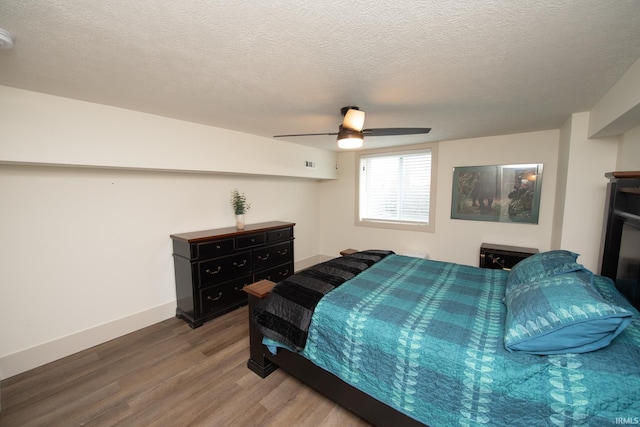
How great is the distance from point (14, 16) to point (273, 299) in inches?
80.1

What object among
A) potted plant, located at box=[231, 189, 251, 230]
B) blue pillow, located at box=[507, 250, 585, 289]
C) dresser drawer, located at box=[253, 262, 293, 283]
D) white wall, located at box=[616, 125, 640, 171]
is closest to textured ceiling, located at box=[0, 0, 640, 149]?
white wall, located at box=[616, 125, 640, 171]

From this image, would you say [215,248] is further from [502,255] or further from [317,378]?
[502,255]

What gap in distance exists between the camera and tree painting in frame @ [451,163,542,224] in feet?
10.7

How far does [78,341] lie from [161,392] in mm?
1200

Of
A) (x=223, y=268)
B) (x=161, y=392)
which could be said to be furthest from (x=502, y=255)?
(x=161, y=392)

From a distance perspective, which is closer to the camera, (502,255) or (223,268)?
(223,268)

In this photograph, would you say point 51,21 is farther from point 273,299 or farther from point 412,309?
point 412,309

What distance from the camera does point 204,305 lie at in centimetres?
285

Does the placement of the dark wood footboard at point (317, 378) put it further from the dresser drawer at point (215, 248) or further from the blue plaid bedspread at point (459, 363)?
the dresser drawer at point (215, 248)

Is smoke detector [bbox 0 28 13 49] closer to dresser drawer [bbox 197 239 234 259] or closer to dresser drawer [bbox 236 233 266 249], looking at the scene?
dresser drawer [bbox 197 239 234 259]

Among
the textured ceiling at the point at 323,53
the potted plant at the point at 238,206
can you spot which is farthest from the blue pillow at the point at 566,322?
the potted plant at the point at 238,206

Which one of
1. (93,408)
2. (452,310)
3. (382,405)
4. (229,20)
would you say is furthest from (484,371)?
(93,408)

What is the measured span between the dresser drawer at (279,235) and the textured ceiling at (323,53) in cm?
181

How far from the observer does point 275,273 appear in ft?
12.2
